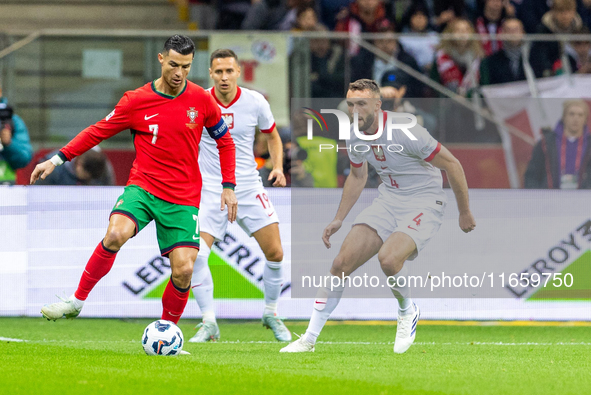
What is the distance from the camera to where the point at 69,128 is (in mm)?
11305

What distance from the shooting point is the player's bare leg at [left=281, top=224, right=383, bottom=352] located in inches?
269

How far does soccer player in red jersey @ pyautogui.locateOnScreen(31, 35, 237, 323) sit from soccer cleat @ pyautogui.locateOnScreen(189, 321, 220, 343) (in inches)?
52.5

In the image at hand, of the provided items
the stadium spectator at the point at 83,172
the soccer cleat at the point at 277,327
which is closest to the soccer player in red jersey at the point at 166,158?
the soccer cleat at the point at 277,327

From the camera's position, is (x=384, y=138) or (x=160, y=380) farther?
(x=384, y=138)

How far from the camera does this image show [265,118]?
822 cm

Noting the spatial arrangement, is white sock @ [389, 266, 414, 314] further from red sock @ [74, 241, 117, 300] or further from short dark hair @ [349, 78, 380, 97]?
red sock @ [74, 241, 117, 300]

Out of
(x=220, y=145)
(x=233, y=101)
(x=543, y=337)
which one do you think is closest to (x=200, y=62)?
(x=233, y=101)

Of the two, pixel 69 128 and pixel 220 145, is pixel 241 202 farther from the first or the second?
pixel 69 128

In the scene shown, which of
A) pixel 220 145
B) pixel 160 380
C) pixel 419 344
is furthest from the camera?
pixel 419 344

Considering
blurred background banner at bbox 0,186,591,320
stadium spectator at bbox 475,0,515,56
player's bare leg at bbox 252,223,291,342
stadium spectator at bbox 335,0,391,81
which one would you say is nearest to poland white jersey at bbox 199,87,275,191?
player's bare leg at bbox 252,223,291,342

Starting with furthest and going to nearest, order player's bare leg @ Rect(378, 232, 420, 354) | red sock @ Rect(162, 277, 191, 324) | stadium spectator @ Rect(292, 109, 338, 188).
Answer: stadium spectator @ Rect(292, 109, 338, 188), player's bare leg @ Rect(378, 232, 420, 354), red sock @ Rect(162, 277, 191, 324)

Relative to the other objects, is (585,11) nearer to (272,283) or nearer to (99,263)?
(272,283)

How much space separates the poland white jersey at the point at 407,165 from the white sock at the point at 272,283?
1538 mm

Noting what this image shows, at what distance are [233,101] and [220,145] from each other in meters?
1.38
